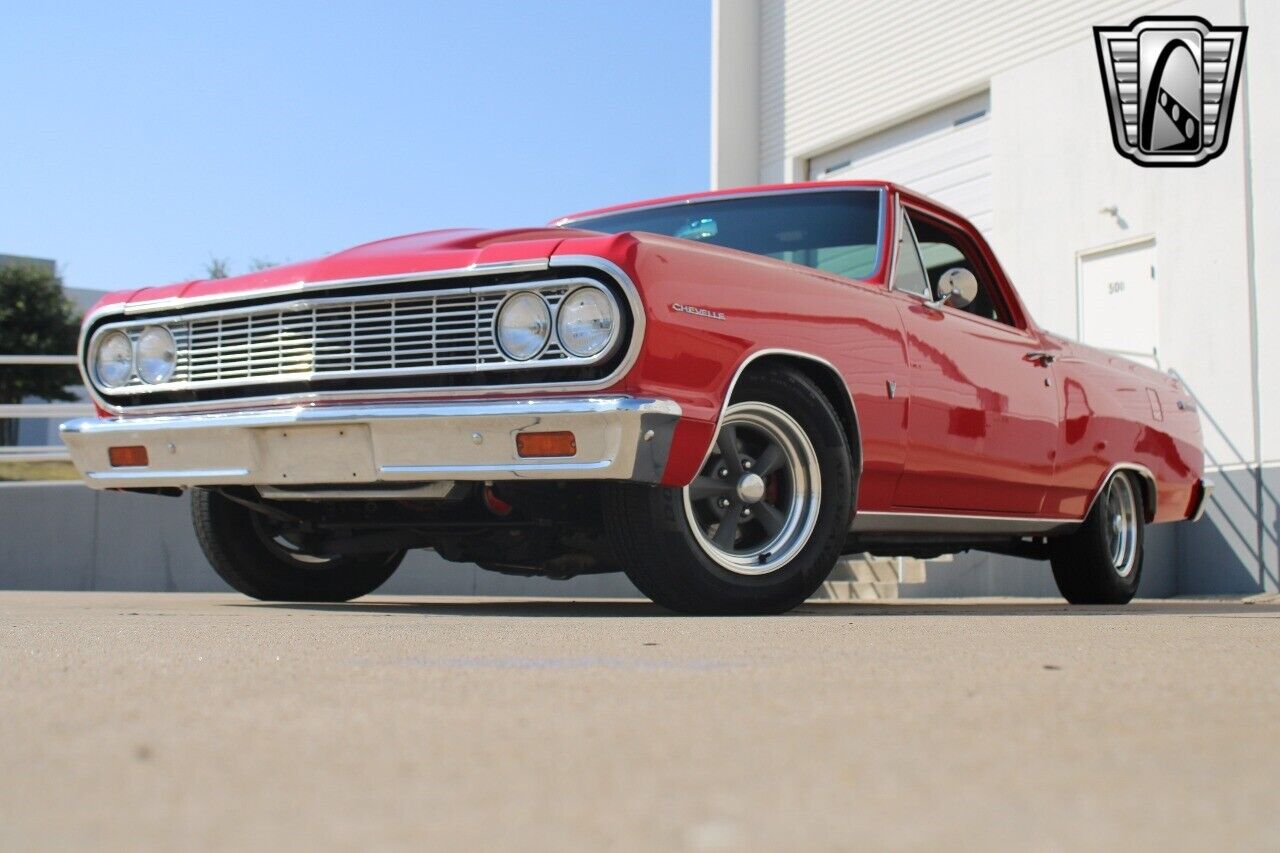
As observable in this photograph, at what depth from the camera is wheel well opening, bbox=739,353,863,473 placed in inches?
185

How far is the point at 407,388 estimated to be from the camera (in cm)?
447

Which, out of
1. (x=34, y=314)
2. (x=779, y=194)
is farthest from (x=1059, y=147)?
(x=34, y=314)

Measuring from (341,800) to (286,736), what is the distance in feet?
1.48

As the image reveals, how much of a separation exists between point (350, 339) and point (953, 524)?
2291 millimetres

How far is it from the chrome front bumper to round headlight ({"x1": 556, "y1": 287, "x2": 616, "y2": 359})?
0.16 meters

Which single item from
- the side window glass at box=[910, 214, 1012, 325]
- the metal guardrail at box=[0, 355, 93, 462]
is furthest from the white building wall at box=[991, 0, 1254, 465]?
the metal guardrail at box=[0, 355, 93, 462]

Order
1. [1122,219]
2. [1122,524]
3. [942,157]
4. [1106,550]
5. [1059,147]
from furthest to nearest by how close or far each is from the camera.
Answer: [942,157], [1059,147], [1122,219], [1122,524], [1106,550]

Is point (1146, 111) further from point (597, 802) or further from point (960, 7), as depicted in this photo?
point (597, 802)

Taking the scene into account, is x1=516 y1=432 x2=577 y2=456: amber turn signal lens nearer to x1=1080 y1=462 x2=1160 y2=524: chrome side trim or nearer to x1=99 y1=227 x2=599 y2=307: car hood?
x1=99 y1=227 x2=599 y2=307: car hood

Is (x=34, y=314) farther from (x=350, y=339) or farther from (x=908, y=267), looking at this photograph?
(x=350, y=339)

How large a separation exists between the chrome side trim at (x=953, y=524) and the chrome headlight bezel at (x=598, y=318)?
3.83ft

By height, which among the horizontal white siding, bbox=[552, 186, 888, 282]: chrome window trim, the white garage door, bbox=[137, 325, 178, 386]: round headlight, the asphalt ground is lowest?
the asphalt ground

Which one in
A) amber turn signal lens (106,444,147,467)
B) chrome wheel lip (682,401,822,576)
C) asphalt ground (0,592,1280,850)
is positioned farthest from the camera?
amber turn signal lens (106,444,147,467)

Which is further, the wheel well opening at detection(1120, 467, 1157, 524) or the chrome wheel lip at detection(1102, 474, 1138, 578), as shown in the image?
the wheel well opening at detection(1120, 467, 1157, 524)
